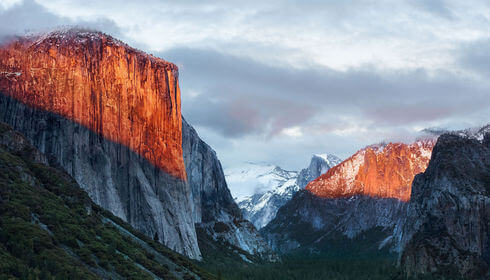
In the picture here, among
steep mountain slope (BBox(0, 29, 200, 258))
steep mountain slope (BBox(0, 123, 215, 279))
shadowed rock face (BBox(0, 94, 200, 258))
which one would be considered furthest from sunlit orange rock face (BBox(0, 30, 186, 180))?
steep mountain slope (BBox(0, 123, 215, 279))

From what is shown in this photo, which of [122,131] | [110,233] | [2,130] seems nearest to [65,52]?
[122,131]

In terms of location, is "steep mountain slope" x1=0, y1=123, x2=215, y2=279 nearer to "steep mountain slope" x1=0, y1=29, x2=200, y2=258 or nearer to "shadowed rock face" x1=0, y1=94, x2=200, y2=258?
"shadowed rock face" x1=0, y1=94, x2=200, y2=258

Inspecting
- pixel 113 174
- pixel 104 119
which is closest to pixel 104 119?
pixel 104 119

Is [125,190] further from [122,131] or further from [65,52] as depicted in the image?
[65,52]

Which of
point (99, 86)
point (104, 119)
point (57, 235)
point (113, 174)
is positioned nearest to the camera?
point (57, 235)

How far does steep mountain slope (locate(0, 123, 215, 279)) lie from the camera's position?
66.8 meters

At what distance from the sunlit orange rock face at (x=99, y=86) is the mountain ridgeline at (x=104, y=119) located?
26cm

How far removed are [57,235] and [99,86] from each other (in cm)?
10080

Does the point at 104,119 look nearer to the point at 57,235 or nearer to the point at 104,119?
the point at 104,119

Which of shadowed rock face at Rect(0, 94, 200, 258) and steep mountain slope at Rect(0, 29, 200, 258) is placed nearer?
shadowed rock face at Rect(0, 94, 200, 258)

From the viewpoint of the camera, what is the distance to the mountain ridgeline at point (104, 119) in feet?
527

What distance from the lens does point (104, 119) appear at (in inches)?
6850

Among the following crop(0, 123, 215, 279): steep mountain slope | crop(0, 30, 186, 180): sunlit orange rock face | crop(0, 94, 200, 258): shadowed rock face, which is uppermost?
crop(0, 30, 186, 180): sunlit orange rock face

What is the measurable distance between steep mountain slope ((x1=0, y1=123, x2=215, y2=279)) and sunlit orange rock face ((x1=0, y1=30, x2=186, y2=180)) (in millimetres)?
56841
